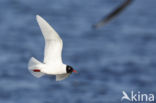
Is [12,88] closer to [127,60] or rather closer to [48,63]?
[127,60]

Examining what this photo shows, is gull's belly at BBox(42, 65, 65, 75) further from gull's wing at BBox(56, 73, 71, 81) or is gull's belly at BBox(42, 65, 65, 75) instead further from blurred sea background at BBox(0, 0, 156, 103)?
blurred sea background at BBox(0, 0, 156, 103)

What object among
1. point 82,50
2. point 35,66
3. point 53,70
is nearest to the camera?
point 53,70

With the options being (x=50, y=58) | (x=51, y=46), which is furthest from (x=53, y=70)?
(x=51, y=46)

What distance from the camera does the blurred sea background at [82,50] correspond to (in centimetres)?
1953

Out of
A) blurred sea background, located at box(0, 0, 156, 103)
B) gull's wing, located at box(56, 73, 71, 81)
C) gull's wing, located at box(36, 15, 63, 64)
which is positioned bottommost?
gull's wing, located at box(56, 73, 71, 81)

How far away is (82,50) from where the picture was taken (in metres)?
23.5

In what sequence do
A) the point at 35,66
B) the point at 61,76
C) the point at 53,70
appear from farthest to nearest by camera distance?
1. the point at 61,76
2. the point at 35,66
3. the point at 53,70

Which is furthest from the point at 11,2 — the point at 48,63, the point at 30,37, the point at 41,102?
the point at 48,63

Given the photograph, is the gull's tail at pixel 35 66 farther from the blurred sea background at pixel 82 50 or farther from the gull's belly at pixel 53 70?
the blurred sea background at pixel 82 50

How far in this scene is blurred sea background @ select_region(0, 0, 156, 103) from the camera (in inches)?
769

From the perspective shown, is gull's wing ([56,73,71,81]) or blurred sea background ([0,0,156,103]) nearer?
gull's wing ([56,73,71,81])

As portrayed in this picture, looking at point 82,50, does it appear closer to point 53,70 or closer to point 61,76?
point 61,76

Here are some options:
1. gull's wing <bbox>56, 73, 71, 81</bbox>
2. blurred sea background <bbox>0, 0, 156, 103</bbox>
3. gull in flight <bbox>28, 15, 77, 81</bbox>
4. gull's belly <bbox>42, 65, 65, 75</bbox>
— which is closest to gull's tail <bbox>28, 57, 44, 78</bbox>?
gull in flight <bbox>28, 15, 77, 81</bbox>

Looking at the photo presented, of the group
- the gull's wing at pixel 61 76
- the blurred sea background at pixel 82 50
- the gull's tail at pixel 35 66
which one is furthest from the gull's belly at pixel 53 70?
the blurred sea background at pixel 82 50
